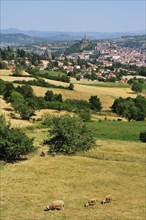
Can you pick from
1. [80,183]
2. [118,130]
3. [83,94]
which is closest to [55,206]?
[80,183]

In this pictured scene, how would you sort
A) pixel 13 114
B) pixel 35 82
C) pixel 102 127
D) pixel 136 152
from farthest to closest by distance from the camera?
1. pixel 35 82
2. pixel 13 114
3. pixel 102 127
4. pixel 136 152

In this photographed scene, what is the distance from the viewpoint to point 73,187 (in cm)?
3594

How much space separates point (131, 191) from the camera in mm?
35094

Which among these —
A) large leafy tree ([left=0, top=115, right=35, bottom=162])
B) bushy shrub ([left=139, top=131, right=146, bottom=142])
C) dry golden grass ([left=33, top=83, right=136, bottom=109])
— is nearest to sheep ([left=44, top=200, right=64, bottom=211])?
Answer: large leafy tree ([left=0, top=115, right=35, bottom=162])

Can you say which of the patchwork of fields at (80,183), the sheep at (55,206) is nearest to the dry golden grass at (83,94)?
the patchwork of fields at (80,183)

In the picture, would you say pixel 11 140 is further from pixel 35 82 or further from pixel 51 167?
pixel 35 82

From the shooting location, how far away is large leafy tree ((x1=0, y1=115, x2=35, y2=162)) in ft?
144

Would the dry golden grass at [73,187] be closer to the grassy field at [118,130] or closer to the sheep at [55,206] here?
the sheep at [55,206]

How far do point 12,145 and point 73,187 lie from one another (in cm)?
1077

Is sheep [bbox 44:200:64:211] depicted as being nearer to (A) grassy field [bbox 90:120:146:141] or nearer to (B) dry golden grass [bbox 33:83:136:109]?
(A) grassy field [bbox 90:120:146:141]

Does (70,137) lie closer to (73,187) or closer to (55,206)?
(73,187)

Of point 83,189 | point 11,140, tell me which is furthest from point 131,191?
point 11,140

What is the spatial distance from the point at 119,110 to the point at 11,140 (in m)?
52.6

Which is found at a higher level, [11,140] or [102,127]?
[11,140]
